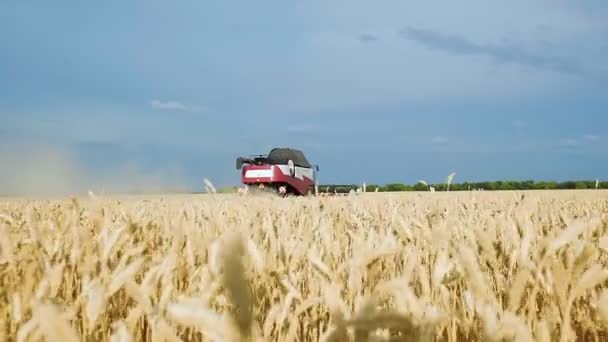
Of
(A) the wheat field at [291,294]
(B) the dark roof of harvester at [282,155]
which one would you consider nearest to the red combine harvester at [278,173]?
(B) the dark roof of harvester at [282,155]

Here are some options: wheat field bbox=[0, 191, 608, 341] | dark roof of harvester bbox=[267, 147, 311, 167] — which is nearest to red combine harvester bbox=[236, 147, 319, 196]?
dark roof of harvester bbox=[267, 147, 311, 167]

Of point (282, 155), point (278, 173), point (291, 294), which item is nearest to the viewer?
point (291, 294)

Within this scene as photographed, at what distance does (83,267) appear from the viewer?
1932 millimetres

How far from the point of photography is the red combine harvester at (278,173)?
890 inches

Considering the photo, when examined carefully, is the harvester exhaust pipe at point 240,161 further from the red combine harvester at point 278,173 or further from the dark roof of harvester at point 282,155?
the dark roof of harvester at point 282,155

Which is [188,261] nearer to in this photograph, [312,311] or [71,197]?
[312,311]

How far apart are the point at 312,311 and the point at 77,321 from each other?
666 millimetres

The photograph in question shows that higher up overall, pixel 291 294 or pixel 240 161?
pixel 240 161

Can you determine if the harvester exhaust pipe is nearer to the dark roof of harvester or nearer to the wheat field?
the dark roof of harvester

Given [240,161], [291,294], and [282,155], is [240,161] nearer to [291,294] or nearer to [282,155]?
[282,155]

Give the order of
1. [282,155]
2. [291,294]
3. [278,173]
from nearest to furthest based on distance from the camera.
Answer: [291,294] < [278,173] < [282,155]

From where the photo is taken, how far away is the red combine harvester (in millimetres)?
22600

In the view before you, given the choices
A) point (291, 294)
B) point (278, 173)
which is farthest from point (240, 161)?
point (291, 294)

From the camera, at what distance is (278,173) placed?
2255 cm
